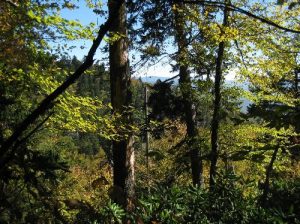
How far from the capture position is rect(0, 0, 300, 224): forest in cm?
270

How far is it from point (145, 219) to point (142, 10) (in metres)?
11.2

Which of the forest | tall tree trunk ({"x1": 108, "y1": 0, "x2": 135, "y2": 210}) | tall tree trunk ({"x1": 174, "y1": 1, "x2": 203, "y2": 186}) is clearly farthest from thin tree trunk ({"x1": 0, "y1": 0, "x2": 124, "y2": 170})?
tall tree trunk ({"x1": 174, "y1": 1, "x2": 203, "y2": 186})

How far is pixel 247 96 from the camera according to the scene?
29.3 feet

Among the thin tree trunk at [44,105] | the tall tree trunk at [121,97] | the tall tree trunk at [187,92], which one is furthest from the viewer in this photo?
the tall tree trunk at [187,92]

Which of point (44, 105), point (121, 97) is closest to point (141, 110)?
point (121, 97)

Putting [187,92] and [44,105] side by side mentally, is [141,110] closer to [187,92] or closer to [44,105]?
[187,92]

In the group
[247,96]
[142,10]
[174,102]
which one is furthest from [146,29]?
[247,96]

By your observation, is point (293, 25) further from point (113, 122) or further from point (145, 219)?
point (145, 219)

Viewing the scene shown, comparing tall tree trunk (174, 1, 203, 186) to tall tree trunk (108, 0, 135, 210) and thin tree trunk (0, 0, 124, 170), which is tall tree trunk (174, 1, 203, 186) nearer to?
tall tree trunk (108, 0, 135, 210)

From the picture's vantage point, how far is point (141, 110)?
347 inches

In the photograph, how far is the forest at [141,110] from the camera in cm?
270

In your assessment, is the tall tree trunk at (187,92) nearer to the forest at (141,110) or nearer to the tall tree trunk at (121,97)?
the forest at (141,110)

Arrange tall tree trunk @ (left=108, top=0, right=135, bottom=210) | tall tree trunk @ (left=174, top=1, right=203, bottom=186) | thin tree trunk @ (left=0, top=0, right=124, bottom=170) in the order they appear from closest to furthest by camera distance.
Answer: thin tree trunk @ (left=0, top=0, right=124, bottom=170), tall tree trunk @ (left=108, top=0, right=135, bottom=210), tall tree trunk @ (left=174, top=1, right=203, bottom=186)

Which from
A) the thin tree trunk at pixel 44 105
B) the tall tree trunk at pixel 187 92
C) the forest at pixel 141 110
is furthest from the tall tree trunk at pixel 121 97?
the thin tree trunk at pixel 44 105
